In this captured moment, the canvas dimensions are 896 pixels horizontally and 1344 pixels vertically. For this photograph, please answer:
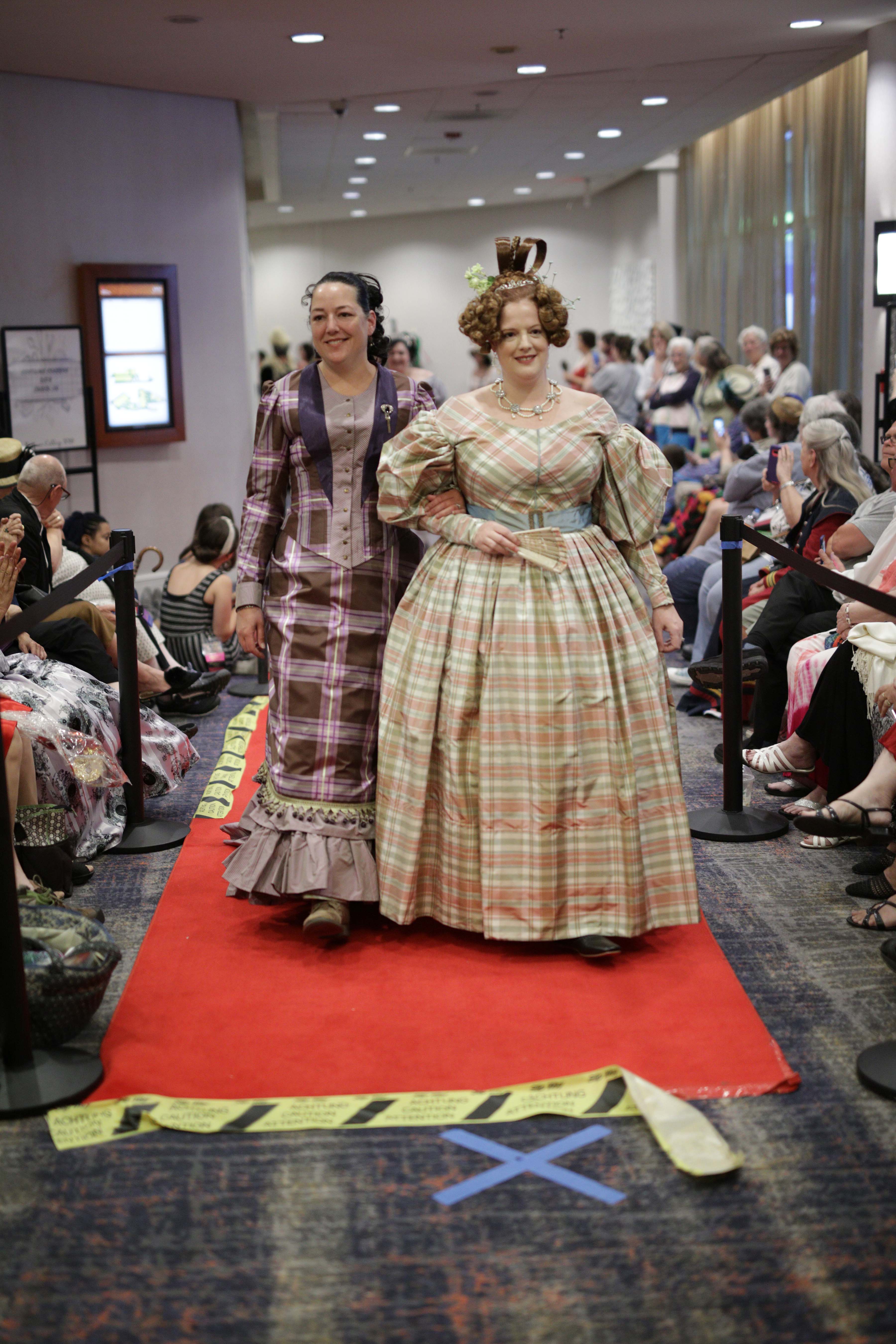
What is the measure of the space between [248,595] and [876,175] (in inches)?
225

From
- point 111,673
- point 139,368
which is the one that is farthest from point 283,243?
point 111,673

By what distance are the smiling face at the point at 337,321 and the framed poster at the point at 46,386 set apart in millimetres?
4587

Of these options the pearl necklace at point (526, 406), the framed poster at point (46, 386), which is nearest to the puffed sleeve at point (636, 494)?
the pearl necklace at point (526, 406)

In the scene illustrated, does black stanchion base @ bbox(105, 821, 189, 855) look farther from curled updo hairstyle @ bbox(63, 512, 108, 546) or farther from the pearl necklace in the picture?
curled updo hairstyle @ bbox(63, 512, 108, 546)

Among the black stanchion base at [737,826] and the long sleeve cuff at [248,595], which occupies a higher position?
the long sleeve cuff at [248,595]

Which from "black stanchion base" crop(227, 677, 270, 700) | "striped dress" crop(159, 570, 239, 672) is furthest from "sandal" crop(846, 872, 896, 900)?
"striped dress" crop(159, 570, 239, 672)

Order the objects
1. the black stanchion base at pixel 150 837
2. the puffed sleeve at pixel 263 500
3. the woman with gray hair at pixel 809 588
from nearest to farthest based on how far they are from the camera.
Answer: the puffed sleeve at pixel 263 500
the black stanchion base at pixel 150 837
the woman with gray hair at pixel 809 588

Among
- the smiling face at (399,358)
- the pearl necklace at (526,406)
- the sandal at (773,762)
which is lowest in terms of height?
the sandal at (773,762)

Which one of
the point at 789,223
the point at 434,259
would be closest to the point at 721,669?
the point at 789,223

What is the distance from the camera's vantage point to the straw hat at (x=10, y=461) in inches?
179

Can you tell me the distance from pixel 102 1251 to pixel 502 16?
654cm

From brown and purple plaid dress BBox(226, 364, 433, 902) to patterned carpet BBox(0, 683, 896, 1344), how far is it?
0.93 m

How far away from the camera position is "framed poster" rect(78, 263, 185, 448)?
8.05 m

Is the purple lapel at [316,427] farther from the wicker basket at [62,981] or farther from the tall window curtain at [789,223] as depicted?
the tall window curtain at [789,223]
